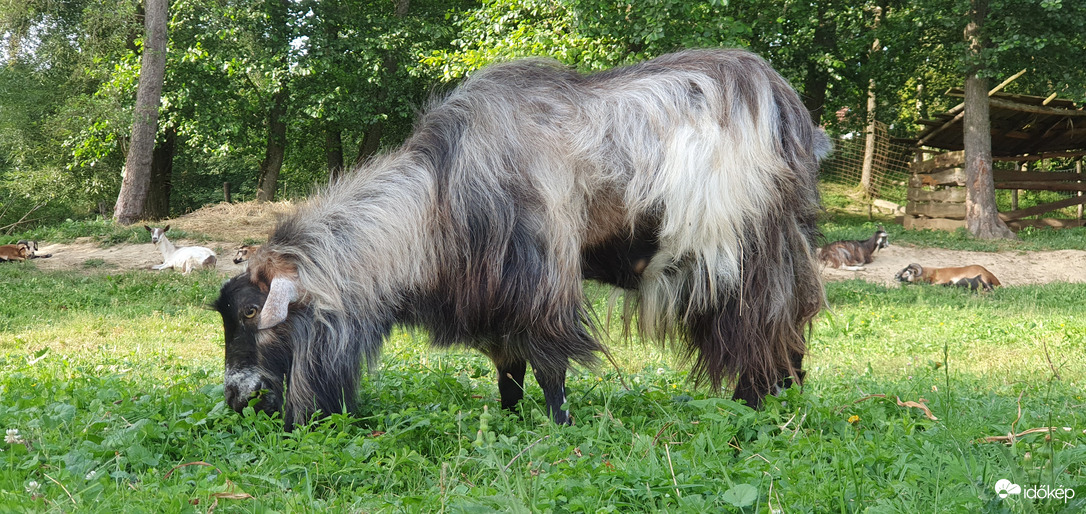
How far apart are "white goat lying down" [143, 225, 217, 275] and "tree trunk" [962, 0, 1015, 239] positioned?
1417 centimetres

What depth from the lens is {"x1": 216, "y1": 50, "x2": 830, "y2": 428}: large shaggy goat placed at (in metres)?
3.55

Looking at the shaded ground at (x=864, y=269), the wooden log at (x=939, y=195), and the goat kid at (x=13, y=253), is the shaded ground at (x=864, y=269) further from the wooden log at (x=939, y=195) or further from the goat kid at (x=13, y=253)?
the wooden log at (x=939, y=195)

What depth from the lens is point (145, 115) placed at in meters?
14.9

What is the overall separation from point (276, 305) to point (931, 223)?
17888mm

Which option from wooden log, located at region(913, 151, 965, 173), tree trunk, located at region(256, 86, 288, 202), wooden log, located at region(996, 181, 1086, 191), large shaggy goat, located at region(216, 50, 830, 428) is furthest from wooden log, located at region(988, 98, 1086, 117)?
tree trunk, located at region(256, 86, 288, 202)

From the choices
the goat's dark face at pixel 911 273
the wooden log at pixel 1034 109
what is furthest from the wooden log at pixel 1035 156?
the goat's dark face at pixel 911 273

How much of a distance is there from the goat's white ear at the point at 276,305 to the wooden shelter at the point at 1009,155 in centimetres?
1687

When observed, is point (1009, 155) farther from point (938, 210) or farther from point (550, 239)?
point (550, 239)

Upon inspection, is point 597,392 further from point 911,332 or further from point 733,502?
point 911,332

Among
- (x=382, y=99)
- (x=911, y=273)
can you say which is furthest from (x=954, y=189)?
(x=382, y=99)

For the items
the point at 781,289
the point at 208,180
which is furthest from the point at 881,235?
the point at 208,180

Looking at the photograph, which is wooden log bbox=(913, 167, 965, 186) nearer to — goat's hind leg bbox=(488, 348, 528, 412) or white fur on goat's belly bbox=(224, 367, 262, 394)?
goat's hind leg bbox=(488, 348, 528, 412)

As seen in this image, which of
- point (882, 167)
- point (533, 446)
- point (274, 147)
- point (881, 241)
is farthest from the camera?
point (882, 167)

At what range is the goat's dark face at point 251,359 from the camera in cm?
348
